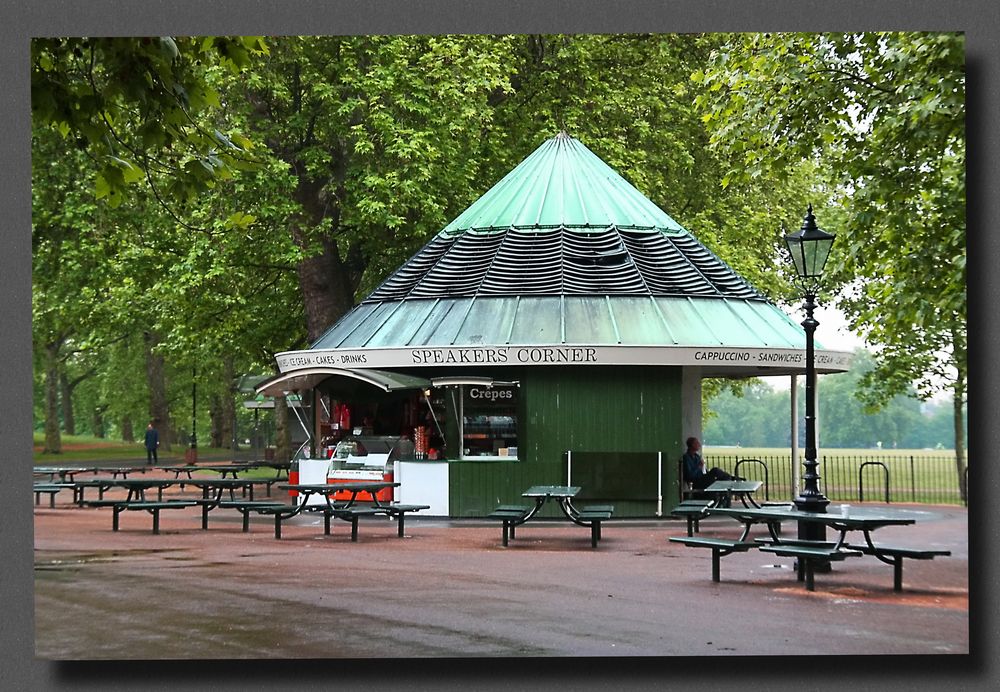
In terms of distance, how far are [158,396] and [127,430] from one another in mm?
711

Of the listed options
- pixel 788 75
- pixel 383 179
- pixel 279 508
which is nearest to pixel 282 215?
pixel 383 179

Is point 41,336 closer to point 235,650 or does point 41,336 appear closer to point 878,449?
point 235,650

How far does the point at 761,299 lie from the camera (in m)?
23.5

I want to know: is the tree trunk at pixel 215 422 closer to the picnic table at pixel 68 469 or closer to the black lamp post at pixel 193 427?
the black lamp post at pixel 193 427

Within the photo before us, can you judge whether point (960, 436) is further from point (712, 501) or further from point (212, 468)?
point (212, 468)

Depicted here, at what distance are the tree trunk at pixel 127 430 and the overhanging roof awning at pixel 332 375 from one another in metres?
3.77

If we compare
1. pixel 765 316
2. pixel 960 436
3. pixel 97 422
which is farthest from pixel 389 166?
pixel 960 436

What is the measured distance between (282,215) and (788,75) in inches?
476

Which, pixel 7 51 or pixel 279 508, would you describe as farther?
pixel 279 508

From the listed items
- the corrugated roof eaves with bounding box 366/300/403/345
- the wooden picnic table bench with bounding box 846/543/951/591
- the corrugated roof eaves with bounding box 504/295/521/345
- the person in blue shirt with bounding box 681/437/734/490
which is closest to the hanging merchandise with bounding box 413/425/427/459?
the corrugated roof eaves with bounding box 366/300/403/345

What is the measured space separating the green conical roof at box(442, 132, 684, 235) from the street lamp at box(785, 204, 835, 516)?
878cm

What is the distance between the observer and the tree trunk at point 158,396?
63.6 feet

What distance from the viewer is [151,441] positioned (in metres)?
19.8

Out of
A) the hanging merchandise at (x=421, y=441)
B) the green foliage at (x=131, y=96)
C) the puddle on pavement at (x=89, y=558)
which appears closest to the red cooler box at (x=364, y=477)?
the hanging merchandise at (x=421, y=441)
